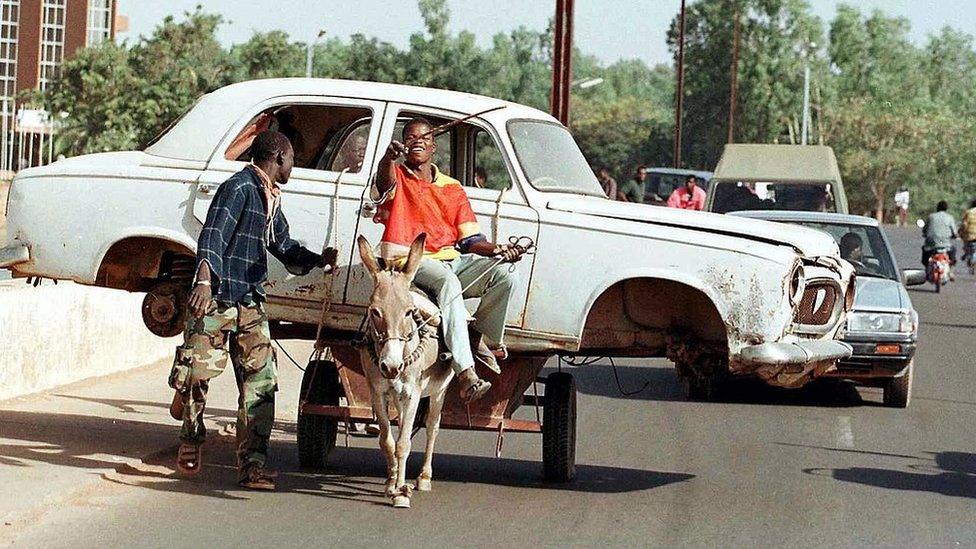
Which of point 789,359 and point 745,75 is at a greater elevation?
point 745,75

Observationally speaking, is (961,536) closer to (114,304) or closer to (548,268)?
(548,268)

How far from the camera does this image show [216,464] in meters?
11.2

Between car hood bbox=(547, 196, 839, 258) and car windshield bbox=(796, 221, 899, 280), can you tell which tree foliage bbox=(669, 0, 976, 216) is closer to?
car windshield bbox=(796, 221, 899, 280)

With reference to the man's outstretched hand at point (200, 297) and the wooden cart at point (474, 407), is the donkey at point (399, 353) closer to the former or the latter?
the wooden cart at point (474, 407)

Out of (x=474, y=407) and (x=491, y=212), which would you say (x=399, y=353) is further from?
(x=491, y=212)

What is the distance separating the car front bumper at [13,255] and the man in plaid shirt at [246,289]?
1431mm

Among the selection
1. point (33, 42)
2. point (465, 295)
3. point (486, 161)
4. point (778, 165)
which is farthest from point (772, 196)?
point (33, 42)

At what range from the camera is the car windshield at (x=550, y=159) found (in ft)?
34.3

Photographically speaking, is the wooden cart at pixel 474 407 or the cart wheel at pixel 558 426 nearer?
the wooden cart at pixel 474 407

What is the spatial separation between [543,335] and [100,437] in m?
3.50

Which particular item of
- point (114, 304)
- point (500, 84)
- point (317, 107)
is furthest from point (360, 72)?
point (317, 107)

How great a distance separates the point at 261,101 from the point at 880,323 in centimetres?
696

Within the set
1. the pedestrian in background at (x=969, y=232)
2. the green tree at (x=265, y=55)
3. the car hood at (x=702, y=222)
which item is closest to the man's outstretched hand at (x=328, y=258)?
the car hood at (x=702, y=222)

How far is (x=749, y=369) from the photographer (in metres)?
10.1
